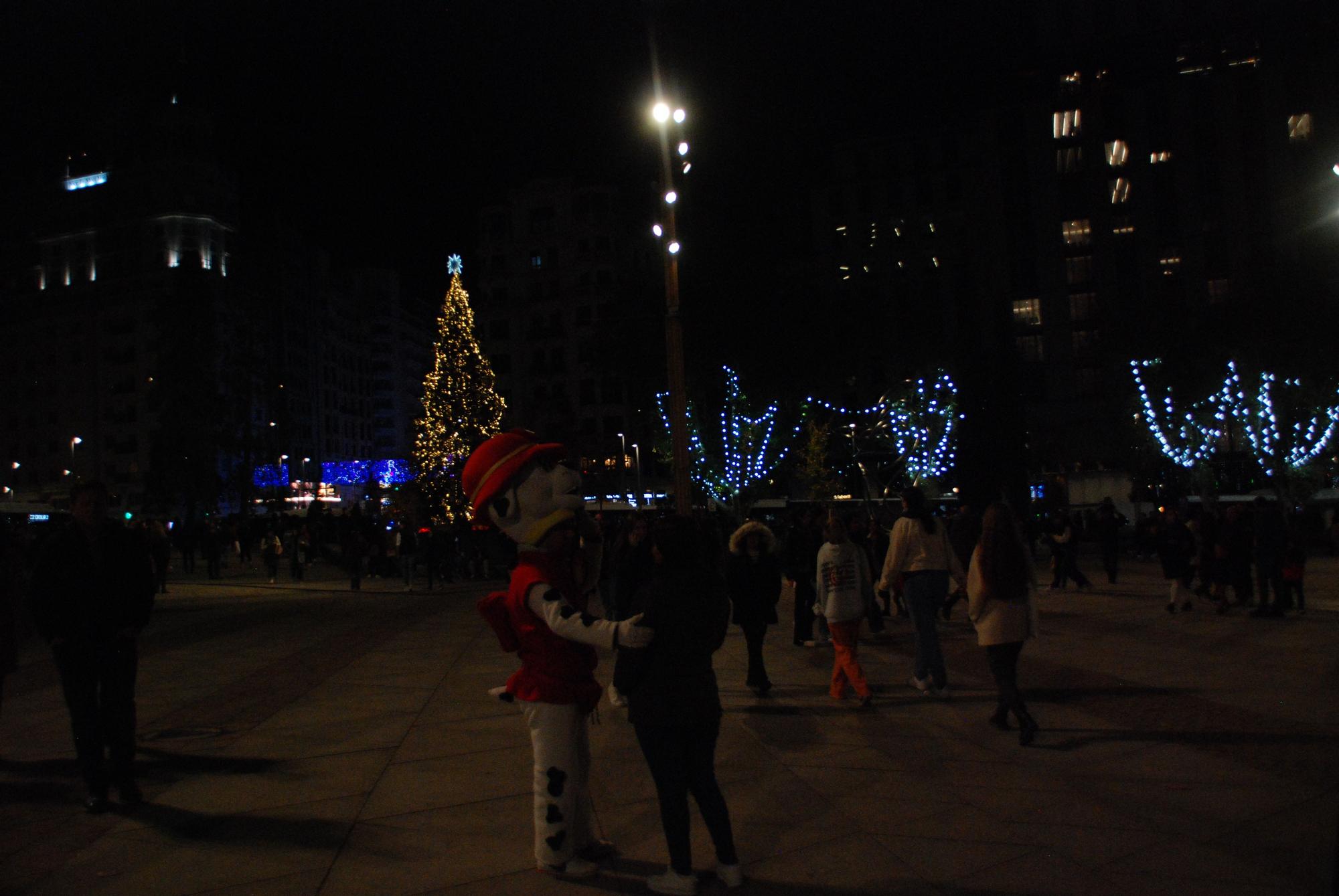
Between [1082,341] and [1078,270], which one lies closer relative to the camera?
[1082,341]

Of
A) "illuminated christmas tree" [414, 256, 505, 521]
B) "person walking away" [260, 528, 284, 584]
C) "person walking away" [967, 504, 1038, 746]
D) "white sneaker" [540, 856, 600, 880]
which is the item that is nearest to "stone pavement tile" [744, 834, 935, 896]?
"white sneaker" [540, 856, 600, 880]

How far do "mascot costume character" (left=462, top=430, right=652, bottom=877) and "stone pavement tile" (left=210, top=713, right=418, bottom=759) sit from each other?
3.00 metres

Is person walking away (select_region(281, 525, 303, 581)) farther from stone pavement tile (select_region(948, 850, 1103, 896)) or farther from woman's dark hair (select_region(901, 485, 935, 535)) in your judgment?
stone pavement tile (select_region(948, 850, 1103, 896))

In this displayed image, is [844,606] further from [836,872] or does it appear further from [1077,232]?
[1077,232]

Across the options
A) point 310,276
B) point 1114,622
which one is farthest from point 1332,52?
point 310,276

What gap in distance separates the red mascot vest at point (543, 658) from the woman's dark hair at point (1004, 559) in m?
3.58

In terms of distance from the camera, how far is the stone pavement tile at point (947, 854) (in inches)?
198

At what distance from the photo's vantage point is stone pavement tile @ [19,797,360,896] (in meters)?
5.18

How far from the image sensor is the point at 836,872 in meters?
5.04

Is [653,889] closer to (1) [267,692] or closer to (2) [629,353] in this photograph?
(1) [267,692]

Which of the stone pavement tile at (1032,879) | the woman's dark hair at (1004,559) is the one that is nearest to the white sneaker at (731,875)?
the stone pavement tile at (1032,879)

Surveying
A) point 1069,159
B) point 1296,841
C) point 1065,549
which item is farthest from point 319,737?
point 1069,159

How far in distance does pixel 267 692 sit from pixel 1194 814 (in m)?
8.25

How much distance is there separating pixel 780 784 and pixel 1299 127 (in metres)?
65.8
